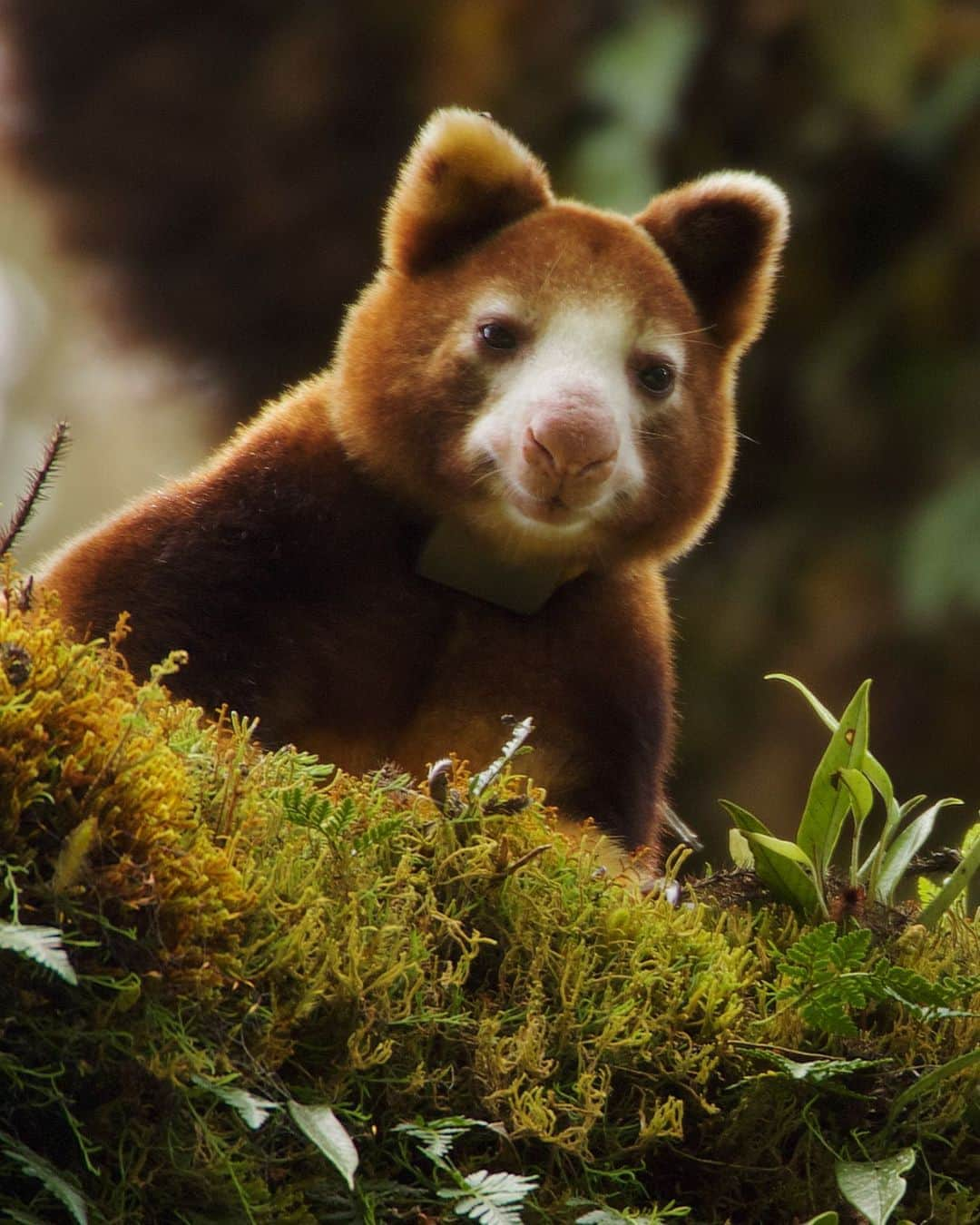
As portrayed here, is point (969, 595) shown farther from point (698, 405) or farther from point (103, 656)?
point (103, 656)

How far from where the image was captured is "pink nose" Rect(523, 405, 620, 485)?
212 cm

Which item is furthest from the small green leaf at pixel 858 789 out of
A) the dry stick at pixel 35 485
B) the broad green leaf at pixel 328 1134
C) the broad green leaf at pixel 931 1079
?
the dry stick at pixel 35 485

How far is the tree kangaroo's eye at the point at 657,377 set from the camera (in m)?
2.36

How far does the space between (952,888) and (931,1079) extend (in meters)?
0.36

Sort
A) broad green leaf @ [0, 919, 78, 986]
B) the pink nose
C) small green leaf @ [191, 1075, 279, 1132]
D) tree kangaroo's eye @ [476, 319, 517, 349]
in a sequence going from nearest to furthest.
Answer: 1. broad green leaf @ [0, 919, 78, 986]
2. small green leaf @ [191, 1075, 279, 1132]
3. the pink nose
4. tree kangaroo's eye @ [476, 319, 517, 349]

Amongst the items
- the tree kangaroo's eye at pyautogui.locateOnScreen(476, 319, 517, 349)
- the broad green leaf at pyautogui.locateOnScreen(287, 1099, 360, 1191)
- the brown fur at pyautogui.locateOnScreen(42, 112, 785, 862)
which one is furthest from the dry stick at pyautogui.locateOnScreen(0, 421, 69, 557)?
the tree kangaroo's eye at pyautogui.locateOnScreen(476, 319, 517, 349)

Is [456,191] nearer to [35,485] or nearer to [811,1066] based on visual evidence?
[35,485]

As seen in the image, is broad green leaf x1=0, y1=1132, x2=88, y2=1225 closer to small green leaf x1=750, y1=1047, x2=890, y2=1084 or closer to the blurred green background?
small green leaf x1=750, y1=1047, x2=890, y2=1084

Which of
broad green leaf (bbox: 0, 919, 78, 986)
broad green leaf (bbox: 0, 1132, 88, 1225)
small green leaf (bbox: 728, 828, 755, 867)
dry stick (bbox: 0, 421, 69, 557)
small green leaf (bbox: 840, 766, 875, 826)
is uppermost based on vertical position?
dry stick (bbox: 0, 421, 69, 557)

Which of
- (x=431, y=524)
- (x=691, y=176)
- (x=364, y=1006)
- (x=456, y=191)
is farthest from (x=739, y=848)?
(x=691, y=176)

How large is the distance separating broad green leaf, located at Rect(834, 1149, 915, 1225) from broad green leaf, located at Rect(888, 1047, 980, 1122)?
43mm

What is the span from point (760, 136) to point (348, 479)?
340cm

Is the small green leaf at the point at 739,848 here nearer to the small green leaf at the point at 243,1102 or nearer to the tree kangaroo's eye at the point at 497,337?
the tree kangaroo's eye at the point at 497,337

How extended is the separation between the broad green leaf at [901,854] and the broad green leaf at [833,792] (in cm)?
8
